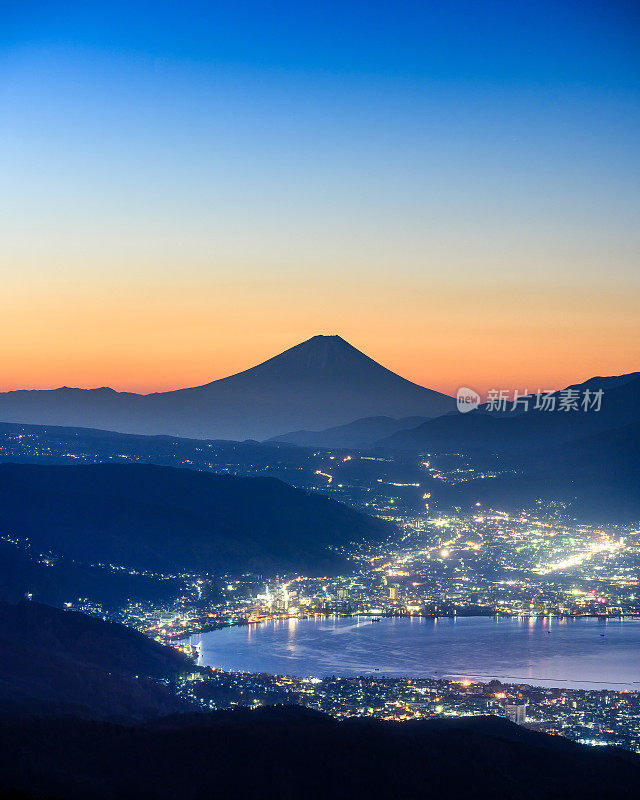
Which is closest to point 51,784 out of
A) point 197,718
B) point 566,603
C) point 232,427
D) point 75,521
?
point 197,718

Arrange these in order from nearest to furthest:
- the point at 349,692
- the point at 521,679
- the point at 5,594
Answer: the point at 349,692 < the point at 521,679 < the point at 5,594

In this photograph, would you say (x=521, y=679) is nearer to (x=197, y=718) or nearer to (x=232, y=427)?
(x=197, y=718)

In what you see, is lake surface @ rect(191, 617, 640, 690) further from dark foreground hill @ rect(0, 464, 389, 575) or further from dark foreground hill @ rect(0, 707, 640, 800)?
dark foreground hill @ rect(0, 464, 389, 575)

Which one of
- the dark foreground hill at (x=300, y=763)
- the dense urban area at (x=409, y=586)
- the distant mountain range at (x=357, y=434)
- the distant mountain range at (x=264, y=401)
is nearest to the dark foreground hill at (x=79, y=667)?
the dense urban area at (x=409, y=586)

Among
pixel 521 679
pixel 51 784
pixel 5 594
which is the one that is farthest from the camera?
pixel 5 594

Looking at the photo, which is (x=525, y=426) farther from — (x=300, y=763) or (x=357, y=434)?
(x=300, y=763)

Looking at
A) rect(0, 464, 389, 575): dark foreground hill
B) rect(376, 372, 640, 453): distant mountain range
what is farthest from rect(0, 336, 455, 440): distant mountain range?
rect(0, 464, 389, 575): dark foreground hill

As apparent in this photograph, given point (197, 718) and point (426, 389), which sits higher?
point (426, 389)
